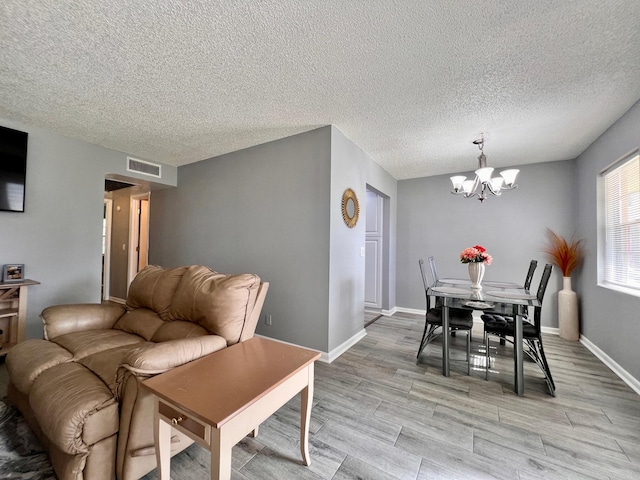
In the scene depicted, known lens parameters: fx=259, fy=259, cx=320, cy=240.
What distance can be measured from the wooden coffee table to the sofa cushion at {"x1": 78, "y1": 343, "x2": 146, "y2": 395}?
0.43 meters

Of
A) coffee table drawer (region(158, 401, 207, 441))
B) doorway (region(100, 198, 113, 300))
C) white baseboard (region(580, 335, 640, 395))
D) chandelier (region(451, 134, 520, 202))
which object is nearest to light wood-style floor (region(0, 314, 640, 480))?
white baseboard (region(580, 335, 640, 395))

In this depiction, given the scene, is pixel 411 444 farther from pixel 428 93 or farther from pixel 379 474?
pixel 428 93

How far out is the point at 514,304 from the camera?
7.30ft

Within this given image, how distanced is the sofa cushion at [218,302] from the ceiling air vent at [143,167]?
284cm

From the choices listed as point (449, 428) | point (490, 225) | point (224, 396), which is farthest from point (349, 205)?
point (490, 225)

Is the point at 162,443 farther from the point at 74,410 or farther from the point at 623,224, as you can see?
the point at 623,224

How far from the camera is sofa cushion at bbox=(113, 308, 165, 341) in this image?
2.04 meters

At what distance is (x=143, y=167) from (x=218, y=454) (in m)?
4.25

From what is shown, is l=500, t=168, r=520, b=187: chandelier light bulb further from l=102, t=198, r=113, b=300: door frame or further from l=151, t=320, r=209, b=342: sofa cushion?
l=102, t=198, r=113, b=300: door frame

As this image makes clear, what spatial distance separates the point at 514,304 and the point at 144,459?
275 centimetres

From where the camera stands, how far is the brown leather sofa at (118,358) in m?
1.19

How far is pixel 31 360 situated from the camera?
1.60 metres

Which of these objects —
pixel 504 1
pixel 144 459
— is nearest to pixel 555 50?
pixel 504 1

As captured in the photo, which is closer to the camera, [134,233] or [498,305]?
[498,305]
